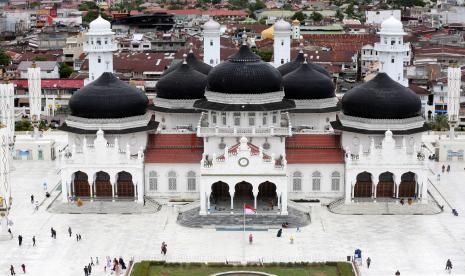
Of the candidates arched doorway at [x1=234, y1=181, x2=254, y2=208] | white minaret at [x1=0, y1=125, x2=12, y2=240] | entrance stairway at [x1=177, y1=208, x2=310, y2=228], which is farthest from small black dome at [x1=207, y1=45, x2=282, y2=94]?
white minaret at [x1=0, y1=125, x2=12, y2=240]

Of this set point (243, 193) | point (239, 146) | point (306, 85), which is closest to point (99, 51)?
point (306, 85)

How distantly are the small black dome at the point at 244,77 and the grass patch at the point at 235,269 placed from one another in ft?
62.1

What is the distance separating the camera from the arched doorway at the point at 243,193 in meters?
67.8

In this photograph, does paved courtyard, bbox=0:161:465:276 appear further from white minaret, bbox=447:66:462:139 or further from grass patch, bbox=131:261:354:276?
white minaret, bbox=447:66:462:139

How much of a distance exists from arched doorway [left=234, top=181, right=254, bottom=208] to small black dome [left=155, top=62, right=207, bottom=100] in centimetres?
1198

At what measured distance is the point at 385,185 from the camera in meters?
68.4

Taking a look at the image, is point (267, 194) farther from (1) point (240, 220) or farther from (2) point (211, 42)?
(2) point (211, 42)

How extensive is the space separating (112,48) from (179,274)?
41.5 m

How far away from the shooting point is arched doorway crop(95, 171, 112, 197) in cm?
6894

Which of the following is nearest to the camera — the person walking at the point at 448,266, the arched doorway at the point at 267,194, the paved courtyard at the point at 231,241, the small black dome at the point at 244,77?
the person walking at the point at 448,266

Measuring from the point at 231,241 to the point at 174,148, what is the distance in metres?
13.3

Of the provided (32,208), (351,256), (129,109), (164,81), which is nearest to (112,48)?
(164,81)

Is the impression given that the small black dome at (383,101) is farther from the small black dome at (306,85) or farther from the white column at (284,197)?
the white column at (284,197)

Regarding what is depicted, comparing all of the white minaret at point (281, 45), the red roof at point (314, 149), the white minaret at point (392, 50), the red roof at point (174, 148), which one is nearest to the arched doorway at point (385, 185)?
the red roof at point (314, 149)
